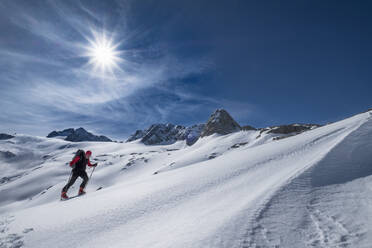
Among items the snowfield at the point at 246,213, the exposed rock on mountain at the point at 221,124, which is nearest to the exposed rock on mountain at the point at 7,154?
the exposed rock on mountain at the point at 221,124

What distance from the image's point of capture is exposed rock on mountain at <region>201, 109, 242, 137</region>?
92.0 metres

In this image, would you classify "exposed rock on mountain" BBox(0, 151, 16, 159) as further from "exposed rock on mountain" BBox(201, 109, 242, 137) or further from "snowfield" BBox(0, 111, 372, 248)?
"snowfield" BBox(0, 111, 372, 248)

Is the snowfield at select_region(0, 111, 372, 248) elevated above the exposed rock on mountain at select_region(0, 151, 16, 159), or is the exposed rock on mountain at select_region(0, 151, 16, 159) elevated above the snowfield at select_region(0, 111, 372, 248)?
the exposed rock on mountain at select_region(0, 151, 16, 159)

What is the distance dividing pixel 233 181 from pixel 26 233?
512 cm

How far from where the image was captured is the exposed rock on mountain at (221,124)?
92000mm

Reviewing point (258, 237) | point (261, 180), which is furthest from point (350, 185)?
point (258, 237)

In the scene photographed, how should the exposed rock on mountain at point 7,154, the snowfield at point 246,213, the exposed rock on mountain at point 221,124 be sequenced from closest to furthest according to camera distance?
the snowfield at point 246,213
the exposed rock on mountain at point 221,124
the exposed rock on mountain at point 7,154

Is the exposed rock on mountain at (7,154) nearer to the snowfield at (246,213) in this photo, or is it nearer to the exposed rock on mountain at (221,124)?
the exposed rock on mountain at (221,124)

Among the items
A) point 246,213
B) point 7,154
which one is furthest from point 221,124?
point 7,154

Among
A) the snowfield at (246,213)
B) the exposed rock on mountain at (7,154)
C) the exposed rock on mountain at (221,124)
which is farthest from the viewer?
the exposed rock on mountain at (7,154)

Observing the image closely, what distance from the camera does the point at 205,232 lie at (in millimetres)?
2330

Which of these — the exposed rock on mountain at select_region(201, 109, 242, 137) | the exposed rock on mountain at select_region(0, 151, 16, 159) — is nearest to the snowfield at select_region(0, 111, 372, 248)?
the exposed rock on mountain at select_region(201, 109, 242, 137)

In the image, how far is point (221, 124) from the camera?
9512 cm

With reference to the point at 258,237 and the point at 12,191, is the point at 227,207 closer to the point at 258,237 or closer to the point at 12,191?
the point at 258,237
